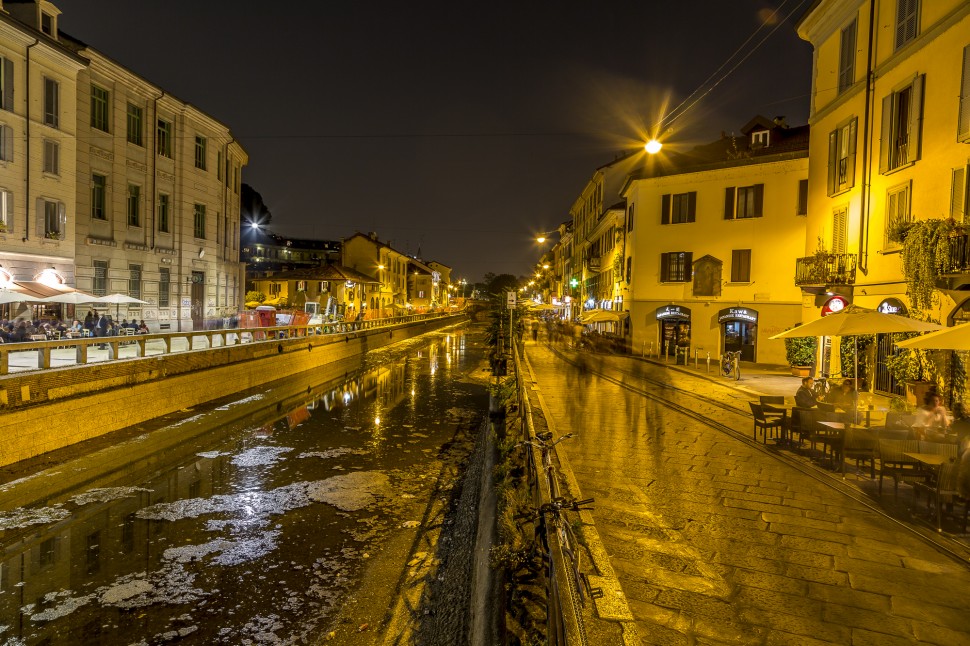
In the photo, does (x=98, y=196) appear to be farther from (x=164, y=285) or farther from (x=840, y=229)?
(x=840, y=229)

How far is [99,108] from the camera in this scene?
26016 millimetres

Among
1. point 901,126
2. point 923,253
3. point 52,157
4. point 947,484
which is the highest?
point 52,157

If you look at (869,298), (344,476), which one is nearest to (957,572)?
(344,476)

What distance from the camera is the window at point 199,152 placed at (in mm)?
33156

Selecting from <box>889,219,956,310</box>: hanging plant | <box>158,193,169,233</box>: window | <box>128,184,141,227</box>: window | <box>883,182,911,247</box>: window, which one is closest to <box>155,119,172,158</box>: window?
<box>158,193,169,233</box>: window

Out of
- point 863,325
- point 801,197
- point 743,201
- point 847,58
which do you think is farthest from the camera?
point 743,201

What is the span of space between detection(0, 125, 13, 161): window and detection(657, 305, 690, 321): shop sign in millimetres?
29619

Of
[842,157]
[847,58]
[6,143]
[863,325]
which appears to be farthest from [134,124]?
[863,325]

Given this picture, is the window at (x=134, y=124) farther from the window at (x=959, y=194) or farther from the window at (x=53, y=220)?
the window at (x=959, y=194)

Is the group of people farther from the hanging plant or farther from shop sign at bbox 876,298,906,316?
shop sign at bbox 876,298,906,316

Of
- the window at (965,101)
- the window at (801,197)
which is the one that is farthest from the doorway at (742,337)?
the window at (965,101)

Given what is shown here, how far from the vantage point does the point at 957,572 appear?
5.22 m

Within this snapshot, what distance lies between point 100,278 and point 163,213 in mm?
5880

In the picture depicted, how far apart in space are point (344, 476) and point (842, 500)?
799 cm
